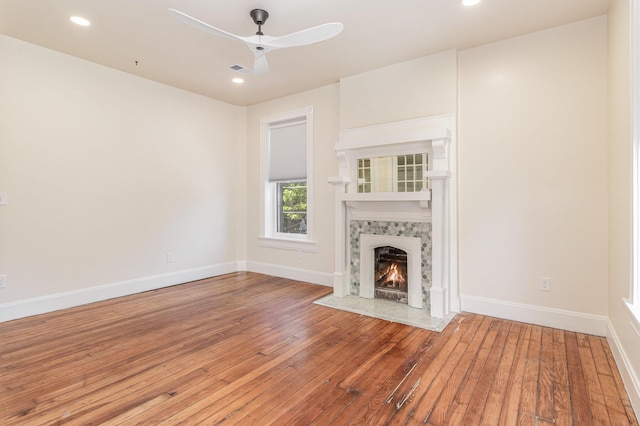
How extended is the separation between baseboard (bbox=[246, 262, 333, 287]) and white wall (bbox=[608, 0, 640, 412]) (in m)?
3.05

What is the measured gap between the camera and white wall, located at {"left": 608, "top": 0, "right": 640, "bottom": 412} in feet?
6.94

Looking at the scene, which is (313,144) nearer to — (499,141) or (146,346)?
(499,141)

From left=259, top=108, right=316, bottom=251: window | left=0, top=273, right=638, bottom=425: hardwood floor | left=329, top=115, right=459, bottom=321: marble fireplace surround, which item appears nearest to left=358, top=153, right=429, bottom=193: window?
left=329, top=115, right=459, bottom=321: marble fireplace surround

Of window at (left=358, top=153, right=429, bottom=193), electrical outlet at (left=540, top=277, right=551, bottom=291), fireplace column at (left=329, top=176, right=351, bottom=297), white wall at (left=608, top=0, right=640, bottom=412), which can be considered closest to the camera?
white wall at (left=608, top=0, right=640, bottom=412)

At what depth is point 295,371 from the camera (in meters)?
2.35

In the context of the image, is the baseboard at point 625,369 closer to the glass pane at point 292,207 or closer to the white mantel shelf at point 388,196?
the white mantel shelf at point 388,196

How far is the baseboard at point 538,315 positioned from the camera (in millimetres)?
2959

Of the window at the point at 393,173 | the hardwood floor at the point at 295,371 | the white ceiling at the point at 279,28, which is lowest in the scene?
the hardwood floor at the point at 295,371

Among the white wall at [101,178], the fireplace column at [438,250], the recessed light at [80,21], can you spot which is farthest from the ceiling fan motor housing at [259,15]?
the white wall at [101,178]

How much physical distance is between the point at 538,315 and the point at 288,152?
12.6 feet

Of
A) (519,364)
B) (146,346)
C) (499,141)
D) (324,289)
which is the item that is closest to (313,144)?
(324,289)

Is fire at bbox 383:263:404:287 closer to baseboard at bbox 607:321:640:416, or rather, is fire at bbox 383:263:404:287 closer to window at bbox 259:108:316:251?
window at bbox 259:108:316:251

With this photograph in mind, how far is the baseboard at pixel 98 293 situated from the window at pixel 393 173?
2836 mm

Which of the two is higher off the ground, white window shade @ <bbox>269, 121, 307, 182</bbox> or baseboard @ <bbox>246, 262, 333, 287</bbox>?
white window shade @ <bbox>269, 121, 307, 182</bbox>
